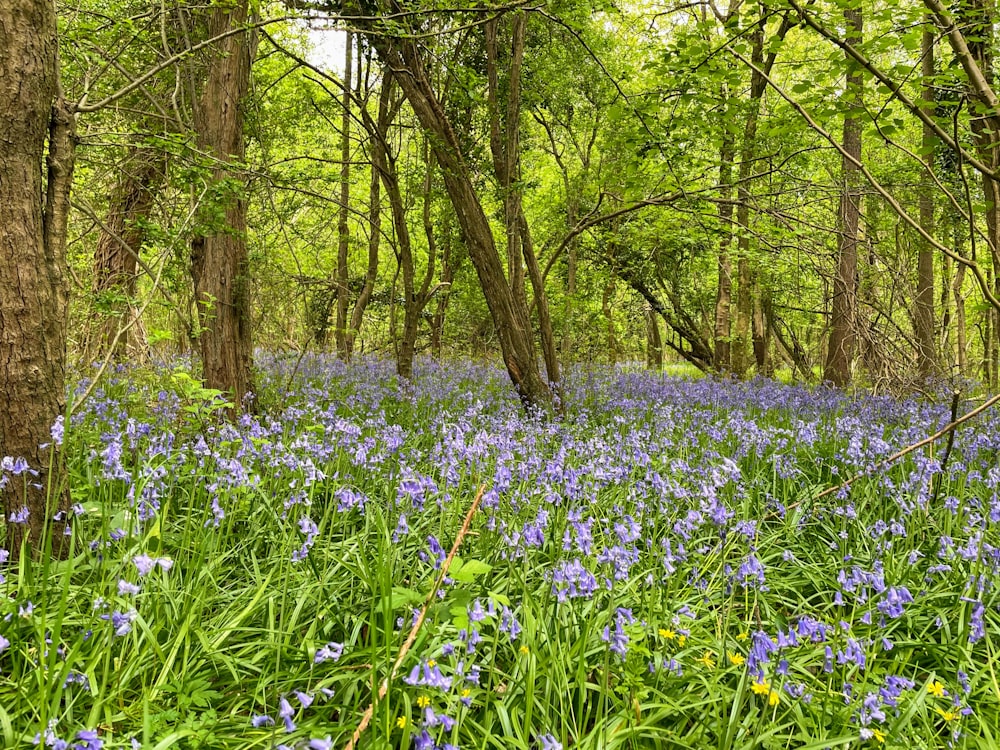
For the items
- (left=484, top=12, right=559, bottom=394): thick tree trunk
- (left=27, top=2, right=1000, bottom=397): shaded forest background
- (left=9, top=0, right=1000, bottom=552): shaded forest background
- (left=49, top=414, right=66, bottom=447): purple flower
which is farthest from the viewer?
(left=484, top=12, right=559, bottom=394): thick tree trunk

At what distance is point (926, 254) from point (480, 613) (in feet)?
32.3

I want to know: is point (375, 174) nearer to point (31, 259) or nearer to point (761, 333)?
point (31, 259)

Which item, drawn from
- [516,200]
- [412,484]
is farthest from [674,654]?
[516,200]

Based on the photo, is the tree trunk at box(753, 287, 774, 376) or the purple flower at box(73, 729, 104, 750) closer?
the purple flower at box(73, 729, 104, 750)

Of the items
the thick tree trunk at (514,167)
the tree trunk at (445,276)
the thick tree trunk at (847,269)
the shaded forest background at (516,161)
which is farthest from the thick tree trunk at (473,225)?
the tree trunk at (445,276)

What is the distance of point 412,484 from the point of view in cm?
226

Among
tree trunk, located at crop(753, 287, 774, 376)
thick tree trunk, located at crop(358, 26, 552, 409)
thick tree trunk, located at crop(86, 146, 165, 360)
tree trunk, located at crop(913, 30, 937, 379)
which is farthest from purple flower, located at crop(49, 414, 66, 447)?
tree trunk, located at crop(753, 287, 774, 376)

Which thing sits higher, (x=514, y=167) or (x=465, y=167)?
(x=514, y=167)

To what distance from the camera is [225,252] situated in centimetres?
517

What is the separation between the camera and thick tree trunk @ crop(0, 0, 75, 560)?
2.27 meters

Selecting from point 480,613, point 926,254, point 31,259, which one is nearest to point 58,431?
point 31,259

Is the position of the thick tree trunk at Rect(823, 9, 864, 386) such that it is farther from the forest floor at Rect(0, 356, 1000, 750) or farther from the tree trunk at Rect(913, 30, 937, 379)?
the forest floor at Rect(0, 356, 1000, 750)

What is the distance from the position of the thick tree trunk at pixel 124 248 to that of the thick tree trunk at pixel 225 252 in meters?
0.54

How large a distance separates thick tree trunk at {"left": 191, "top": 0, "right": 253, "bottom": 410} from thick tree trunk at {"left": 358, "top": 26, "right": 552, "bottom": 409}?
1591mm
